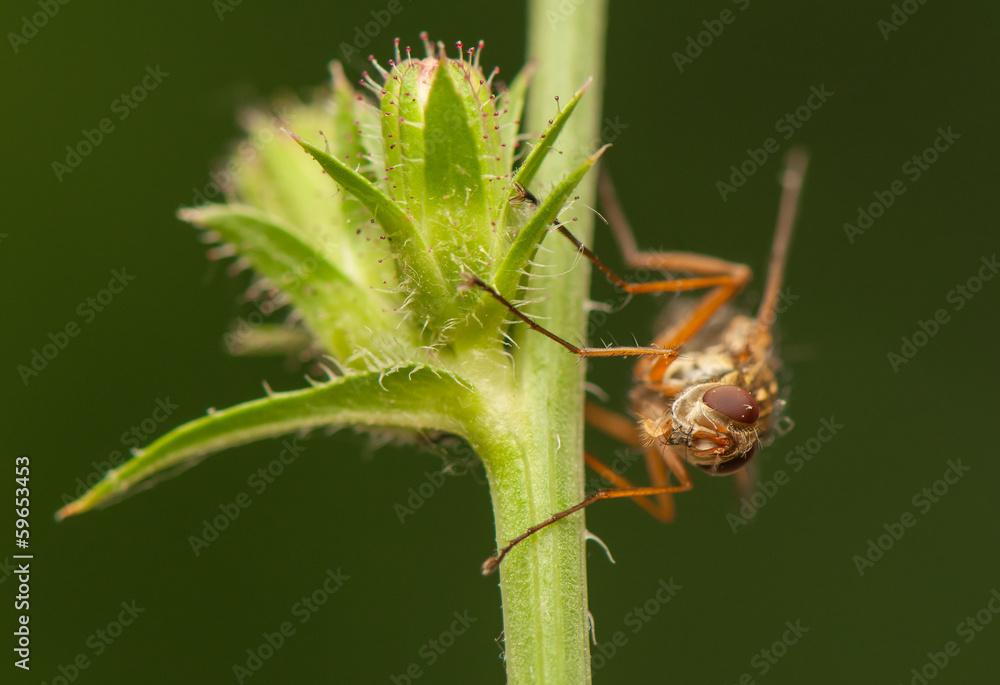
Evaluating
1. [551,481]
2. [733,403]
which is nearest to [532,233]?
[551,481]

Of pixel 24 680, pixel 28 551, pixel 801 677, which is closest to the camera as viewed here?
pixel 28 551

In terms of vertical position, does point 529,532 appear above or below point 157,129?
above

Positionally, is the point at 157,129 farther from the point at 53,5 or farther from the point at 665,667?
the point at 665,667

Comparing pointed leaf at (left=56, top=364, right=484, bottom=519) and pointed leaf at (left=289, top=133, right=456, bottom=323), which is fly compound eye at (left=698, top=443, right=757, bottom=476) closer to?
pointed leaf at (left=56, top=364, right=484, bottom=519)

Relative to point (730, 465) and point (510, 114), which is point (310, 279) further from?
point (730, 465)

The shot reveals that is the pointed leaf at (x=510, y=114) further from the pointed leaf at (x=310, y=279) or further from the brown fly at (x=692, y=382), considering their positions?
the pointed leaf at (x=310, y=279)

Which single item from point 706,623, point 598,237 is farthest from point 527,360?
point 706,623
